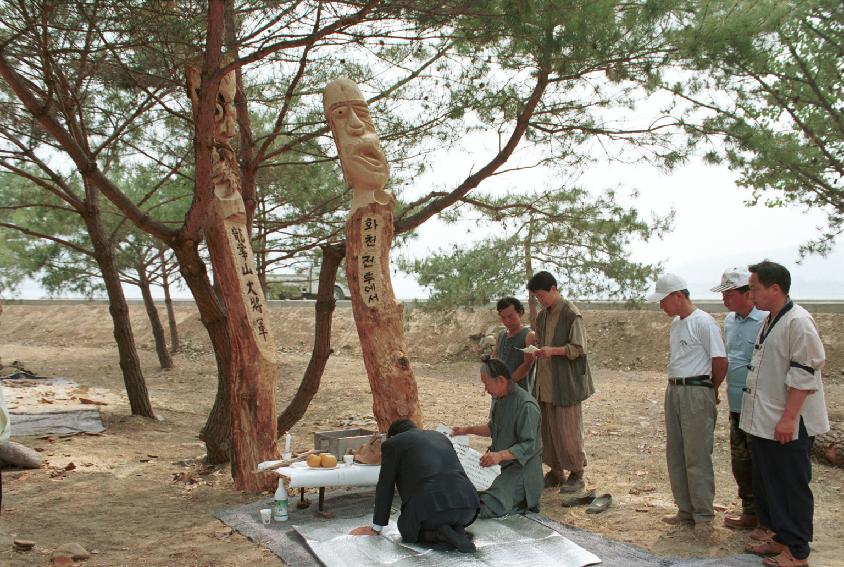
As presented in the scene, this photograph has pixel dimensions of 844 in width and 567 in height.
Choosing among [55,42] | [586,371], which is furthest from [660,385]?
[55,42]

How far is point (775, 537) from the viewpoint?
3.78 meters

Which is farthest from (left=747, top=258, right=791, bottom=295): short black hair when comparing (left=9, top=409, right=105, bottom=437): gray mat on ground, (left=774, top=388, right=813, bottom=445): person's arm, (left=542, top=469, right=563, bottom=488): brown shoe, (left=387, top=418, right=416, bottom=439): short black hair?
(left=9, top=409, right=105, bottom=437): gray mat on ground

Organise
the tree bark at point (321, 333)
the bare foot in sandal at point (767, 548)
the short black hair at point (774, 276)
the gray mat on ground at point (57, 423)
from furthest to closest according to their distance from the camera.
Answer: the gray mat on ground at point (57, 423), the tree bark at point (321, 333), the bare foot in sandal at point (767, 548), the short black hair at point (774, 276)

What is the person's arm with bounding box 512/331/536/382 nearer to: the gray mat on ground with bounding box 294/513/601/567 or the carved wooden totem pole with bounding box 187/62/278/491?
the gray mat on ground with bounding box 294/513/601/567

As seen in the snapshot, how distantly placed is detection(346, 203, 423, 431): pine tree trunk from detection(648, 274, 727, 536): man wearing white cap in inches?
72.1

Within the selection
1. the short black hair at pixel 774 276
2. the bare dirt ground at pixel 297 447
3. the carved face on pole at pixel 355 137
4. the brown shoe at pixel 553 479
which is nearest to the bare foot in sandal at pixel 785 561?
the bare dirt ground at pixel 297 447

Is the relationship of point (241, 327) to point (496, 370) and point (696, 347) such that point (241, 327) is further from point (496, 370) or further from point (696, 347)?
point (696, 347)

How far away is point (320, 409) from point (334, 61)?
5.50 m

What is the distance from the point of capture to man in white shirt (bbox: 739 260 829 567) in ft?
11.8

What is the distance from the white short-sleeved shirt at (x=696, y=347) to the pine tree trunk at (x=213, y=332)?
3.82 meters

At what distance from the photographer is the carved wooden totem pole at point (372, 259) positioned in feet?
17.5

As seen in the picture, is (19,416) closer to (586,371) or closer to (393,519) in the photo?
(393,519)

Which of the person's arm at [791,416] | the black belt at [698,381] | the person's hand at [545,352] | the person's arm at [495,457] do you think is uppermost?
the person's hand at [545,352]

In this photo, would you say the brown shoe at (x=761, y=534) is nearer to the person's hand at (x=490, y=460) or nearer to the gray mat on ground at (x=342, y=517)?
the gray mat on ground at (x=342, y=517)
